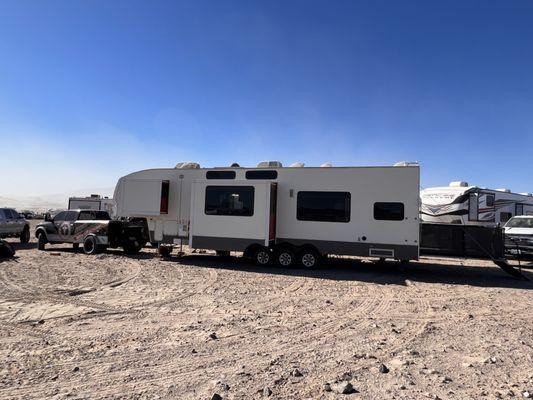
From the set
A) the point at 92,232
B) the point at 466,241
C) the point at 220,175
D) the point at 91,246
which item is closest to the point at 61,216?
the point at 92,232

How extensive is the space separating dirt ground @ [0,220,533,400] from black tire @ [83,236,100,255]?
429 centimetres

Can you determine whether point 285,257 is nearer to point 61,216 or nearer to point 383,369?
point 383,369

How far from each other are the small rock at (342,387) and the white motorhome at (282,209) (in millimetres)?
7978

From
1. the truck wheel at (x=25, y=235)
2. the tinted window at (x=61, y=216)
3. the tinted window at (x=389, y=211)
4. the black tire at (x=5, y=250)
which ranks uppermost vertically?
the tinted window at (x=389, y=211)

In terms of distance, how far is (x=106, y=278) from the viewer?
35.2ft

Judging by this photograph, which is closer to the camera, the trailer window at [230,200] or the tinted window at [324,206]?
the tinted window at [324,206]

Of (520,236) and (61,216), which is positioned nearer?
(520,236)

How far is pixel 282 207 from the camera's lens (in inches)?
516

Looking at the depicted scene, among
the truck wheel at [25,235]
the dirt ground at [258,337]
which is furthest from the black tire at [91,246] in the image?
the truck wheel at [25,235]

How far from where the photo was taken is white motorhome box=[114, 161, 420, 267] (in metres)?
11.9

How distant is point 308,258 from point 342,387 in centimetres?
869

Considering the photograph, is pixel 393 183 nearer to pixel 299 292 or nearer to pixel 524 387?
pixel 299 292

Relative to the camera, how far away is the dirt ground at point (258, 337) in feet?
14.1

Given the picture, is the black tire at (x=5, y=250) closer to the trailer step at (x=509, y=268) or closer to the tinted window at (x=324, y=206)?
the tinted window at (x=324, y=206)
